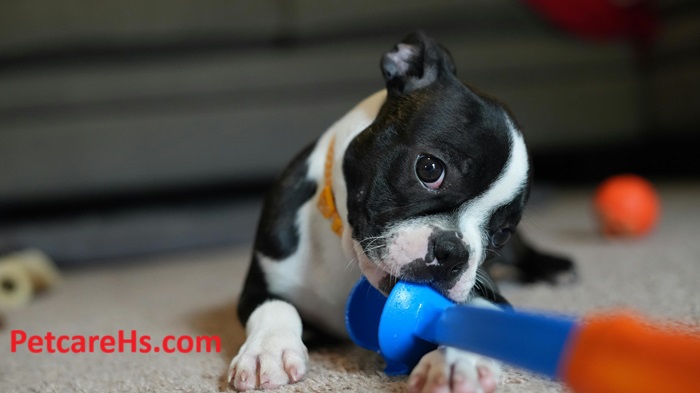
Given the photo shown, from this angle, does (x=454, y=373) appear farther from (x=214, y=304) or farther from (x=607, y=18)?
(x=607, y=18)

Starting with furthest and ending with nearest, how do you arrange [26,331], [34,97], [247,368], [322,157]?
1. [34,97]
2. [26,331]
3. [322,157]
4. [247,368]

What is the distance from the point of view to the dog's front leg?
0.99m

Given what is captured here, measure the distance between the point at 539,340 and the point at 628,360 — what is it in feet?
0.44

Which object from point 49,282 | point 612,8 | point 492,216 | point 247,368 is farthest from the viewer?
point 612,8

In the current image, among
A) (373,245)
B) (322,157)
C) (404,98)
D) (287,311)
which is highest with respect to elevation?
(404,98)

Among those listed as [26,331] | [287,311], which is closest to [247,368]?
[287,311]

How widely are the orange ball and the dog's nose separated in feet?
4.10

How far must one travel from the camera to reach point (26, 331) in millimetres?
1479

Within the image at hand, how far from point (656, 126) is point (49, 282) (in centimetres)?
256

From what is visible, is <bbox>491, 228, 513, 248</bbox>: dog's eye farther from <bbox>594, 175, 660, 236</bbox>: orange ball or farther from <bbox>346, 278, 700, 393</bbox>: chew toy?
<bbox>594, 175, 660, 236</bbox>: orange ball

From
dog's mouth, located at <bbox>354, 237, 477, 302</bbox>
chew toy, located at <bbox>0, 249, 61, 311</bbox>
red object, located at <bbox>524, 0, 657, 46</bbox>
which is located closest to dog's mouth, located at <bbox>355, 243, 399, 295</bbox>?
Result: dog's mouth, located at <bbox>354, 237, 477, 302</bbox>

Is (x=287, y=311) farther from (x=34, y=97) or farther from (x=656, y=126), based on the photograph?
(x=656, y=126)

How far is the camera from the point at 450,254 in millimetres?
1011

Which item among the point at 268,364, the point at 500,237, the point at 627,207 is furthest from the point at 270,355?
the point at 627,207
